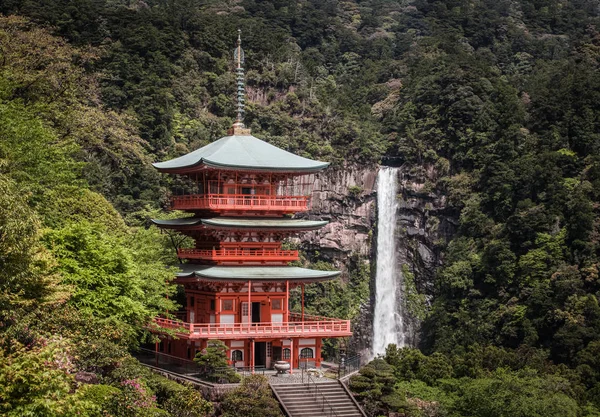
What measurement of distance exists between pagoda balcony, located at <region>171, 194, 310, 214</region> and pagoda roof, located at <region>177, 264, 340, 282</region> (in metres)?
2.55

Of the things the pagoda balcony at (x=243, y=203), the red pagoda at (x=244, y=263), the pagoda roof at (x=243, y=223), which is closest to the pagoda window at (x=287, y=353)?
the red pagoda at (x=244, y=263)

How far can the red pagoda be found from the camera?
140 ft

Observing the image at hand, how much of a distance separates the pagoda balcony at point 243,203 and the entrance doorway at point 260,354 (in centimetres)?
593

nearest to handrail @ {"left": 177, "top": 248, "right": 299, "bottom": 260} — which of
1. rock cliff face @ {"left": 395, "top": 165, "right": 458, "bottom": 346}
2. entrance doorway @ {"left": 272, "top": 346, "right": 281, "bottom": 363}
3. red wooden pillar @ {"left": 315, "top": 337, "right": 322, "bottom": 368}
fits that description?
red wooden pillar @ {"left": 315, "top": 337, "right": 322, "bottom": 368}

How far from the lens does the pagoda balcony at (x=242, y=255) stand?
44.4 m

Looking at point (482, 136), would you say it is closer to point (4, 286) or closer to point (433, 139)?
point (433, 139)

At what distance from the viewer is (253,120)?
83188 mm

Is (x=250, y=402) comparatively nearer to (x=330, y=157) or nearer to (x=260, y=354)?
(x=260, y=354)

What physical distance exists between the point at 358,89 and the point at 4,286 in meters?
70.7

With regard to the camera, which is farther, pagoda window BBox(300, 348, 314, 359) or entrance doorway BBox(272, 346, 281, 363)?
pagoda window BBox(300, 348, 314, 359)

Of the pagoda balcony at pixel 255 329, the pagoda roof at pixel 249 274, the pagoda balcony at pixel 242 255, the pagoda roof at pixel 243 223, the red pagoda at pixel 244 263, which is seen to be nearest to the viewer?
the pagoda balcony at pixel 255 329

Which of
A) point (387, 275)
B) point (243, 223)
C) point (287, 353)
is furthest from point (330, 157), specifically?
point (287, 353)

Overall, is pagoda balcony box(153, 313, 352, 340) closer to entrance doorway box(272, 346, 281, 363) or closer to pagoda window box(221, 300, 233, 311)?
entrance doorway box(272, 346, 281, 363)

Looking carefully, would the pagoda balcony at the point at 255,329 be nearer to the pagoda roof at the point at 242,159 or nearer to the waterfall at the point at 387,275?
the pagoda roof at the point at 242,159
